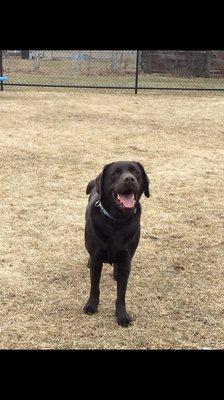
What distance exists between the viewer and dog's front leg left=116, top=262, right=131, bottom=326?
304 cm

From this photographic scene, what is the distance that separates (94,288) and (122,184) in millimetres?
762

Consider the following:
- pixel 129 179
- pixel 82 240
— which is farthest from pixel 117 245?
pixel 82 240

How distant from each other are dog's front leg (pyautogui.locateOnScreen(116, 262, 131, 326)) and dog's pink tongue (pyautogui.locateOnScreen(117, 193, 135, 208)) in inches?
16.6

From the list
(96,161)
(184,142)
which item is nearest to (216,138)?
(184,142)

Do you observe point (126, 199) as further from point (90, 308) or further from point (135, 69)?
point (135, 69)

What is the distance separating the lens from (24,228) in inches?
180

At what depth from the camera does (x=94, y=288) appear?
10.3 feet

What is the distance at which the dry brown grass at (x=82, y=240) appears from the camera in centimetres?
300

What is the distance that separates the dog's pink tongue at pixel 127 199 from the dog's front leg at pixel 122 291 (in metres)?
0.42

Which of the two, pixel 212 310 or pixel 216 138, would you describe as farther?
pixel 216 138

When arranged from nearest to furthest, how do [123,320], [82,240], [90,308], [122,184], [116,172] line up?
[122,184], [116,172], [123,320], [90,308], [82,240]

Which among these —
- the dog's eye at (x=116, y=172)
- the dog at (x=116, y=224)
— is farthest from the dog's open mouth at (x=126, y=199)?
the dog's eye at (x=116, y=172)

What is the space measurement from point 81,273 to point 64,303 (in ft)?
1.60
